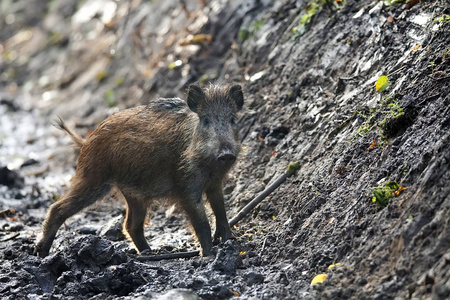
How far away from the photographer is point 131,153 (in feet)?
23.6

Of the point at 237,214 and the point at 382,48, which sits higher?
the point at 382,48

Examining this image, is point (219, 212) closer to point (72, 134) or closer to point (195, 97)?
point (195, 97)

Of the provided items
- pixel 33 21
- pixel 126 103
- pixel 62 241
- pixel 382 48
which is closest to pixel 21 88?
pixel 33 21

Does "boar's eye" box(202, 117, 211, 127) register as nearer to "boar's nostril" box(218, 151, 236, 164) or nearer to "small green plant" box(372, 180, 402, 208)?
"boar's nostril" box(218, 151, 236, 164)

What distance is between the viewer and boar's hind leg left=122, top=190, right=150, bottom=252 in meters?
7.39

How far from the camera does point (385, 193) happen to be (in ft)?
16.1

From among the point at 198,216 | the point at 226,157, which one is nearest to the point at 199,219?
the point at 198,216

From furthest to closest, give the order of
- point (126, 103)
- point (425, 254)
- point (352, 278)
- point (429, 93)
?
point (126, 103)
point (429, 93)
point (352, 278)
point (425, 254)

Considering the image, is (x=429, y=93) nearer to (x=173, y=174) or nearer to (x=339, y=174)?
(x=339, y=174)

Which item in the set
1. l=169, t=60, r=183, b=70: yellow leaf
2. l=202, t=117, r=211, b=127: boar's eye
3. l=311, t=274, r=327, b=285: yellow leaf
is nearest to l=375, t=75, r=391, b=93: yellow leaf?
l=202, t=117, r=211, b=127: boar's eye

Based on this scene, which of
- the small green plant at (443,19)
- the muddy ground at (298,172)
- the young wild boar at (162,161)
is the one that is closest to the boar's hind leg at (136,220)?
the young wild boar at (162,161)

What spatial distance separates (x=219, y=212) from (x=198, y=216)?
305 mm

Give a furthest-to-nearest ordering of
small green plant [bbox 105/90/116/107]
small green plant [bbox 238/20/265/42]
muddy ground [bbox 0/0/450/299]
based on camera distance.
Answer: small green plant [bbox 105/90/116/107]
small green plant [bbox 238/20/265/42]
muddy ground [bbox 0/0/450/299]

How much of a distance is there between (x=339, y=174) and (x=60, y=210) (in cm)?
338
